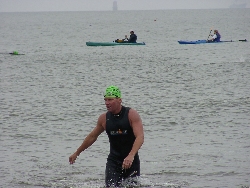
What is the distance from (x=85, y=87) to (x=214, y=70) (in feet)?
35.5

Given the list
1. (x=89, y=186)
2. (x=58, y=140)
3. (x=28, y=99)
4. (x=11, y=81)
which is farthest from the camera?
(x=11, y=81)

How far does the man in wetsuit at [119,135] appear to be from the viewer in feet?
27.0

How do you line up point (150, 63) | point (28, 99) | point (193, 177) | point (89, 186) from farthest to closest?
point (150, 63)
point (28, 99)
point (193, 177)
point (89, 186)

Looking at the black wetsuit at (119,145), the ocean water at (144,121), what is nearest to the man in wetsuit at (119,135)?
the black wetsuit at (119,145)

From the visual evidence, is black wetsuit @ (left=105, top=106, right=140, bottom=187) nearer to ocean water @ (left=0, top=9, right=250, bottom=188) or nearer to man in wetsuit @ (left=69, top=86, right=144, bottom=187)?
man in wetsuit @ (left=69, top=86, right=144, bottom=187)

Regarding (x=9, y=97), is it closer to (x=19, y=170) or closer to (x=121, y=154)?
(x=19, y=170)

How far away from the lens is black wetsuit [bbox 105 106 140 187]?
8453 mm

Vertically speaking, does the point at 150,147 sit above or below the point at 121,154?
below

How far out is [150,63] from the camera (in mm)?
41406

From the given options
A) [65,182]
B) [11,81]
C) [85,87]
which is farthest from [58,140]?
[11,81]

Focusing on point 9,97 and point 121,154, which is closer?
point 121,154

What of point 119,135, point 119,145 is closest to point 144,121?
point 119,145

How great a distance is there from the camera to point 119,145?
8688 millimetres

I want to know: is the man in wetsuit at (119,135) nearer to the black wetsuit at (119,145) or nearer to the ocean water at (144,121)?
the black wetsuit at (119,145)
